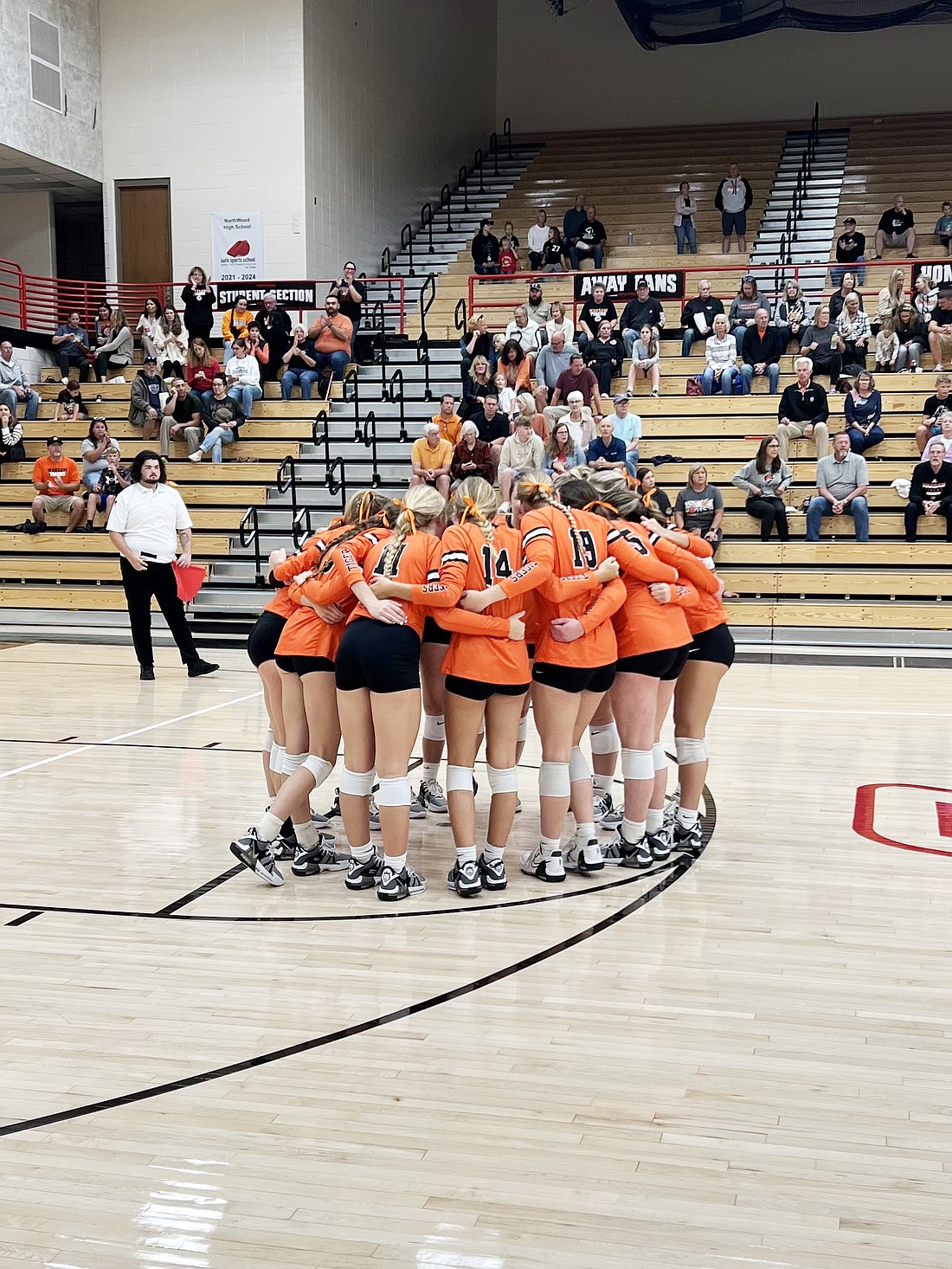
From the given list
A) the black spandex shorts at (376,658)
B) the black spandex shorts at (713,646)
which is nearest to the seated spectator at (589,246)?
the black spandex shorts at (713,646)

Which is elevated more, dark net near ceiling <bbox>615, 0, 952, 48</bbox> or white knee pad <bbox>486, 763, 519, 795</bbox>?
dark net near ceiling <bbox>615, 0, 952, 48</bbox>

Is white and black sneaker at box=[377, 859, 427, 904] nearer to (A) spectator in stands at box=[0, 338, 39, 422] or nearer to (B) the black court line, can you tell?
(B) the black court line

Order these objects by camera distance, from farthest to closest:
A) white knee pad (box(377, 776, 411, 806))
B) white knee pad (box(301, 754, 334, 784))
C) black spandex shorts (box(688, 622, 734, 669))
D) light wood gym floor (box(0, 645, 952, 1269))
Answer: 1. black spandex shorts (box(688, 622, 734, 669))
2. white knee pad (box(301, 754, 334, 784))
3. white knee pad (box(377, 776, 411, 806))
4. light wood gym floor (box(0, 645, 952, 1269))

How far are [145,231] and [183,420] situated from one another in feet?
18.2

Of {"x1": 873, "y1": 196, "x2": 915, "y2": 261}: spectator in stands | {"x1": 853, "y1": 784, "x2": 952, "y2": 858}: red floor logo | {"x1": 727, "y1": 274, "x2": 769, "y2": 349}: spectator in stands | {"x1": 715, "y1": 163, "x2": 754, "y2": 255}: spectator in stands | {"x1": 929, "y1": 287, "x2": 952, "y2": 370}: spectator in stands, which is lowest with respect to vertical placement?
{"x1": 853, "y1": 784, "x2": 952, "y2": 858}: red floor logo

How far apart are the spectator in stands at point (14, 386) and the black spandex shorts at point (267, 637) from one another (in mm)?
12976

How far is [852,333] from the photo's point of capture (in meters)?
16.1

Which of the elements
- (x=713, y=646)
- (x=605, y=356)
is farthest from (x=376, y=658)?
(x=605, y=356)

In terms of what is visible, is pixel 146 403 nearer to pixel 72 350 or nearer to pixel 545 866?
pixel 72 350

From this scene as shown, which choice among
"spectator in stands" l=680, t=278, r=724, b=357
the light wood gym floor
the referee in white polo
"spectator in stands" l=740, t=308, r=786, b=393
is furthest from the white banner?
the light wood gym floor

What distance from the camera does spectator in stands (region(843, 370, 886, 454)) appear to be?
47.9 ft

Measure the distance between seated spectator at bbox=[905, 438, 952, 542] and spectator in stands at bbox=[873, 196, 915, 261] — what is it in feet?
24.8

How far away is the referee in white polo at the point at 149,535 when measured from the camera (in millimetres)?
10297

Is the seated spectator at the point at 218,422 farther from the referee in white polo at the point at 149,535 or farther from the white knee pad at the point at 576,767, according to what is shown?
the white knee pad at the point at 576,767
